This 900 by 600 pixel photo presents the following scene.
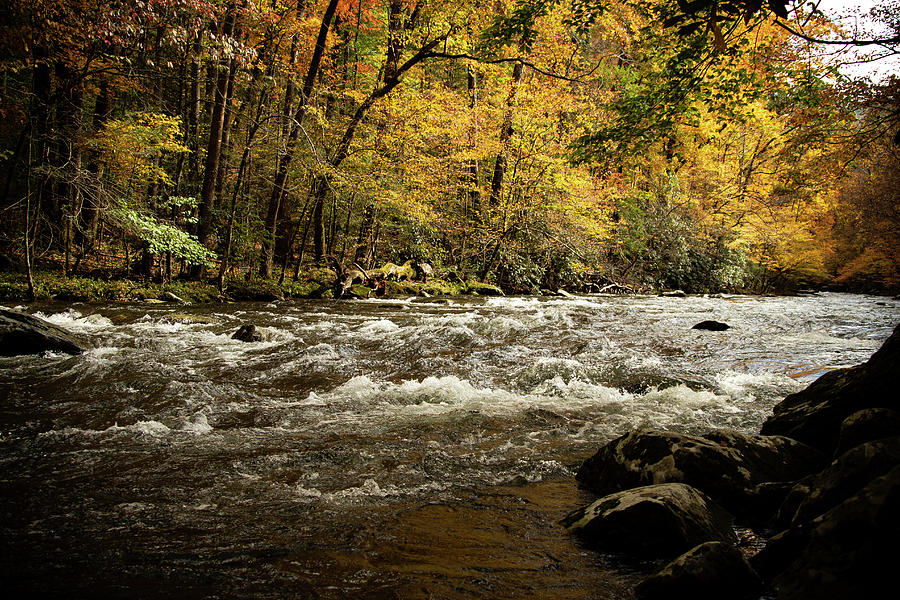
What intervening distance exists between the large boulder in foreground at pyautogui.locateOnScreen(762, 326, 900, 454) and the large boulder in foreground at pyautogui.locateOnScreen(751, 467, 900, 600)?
1.86 metres

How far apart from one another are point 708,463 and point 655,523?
0.91 metres

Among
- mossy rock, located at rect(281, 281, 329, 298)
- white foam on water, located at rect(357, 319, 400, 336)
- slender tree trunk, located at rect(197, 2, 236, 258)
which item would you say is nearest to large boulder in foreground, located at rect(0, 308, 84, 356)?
white foam on water, located at rect(357, 319, 400, 336)

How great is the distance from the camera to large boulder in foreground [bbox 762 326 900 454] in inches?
123

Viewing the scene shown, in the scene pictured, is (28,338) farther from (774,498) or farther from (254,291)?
(774,498)

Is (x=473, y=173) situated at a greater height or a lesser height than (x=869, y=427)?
greater

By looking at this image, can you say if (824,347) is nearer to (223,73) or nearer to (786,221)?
(223,73)

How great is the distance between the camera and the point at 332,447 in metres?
3.83

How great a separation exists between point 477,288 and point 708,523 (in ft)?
51.2

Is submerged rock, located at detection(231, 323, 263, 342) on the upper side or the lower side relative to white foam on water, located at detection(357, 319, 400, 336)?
lower

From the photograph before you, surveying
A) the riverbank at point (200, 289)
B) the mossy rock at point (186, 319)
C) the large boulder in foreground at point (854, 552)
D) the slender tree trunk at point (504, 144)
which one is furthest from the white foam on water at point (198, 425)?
the slender tree trunk at point (504, 144)

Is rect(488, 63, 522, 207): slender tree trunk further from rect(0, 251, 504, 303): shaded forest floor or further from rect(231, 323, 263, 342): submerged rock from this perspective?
rect(231, 323, 263, 342): submerged rock

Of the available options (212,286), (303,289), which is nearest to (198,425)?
(212,286)

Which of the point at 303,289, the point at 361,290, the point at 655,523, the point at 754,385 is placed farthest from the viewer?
the point at 361,290

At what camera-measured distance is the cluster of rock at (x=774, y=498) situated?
1.60 meters
